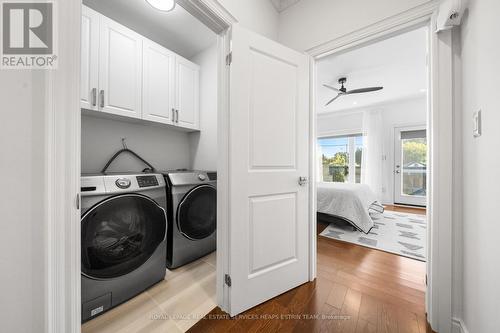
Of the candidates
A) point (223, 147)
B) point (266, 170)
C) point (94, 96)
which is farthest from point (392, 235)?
point (94, 96)

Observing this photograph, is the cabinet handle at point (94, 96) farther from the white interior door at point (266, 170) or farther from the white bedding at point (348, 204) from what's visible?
the white bedding at point (348, 204)

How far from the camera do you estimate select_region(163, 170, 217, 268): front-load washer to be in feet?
5.73

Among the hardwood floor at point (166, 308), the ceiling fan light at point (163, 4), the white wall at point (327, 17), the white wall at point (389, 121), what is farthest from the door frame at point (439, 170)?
the white wall at point (389, 121)

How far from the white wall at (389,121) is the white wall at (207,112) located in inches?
176

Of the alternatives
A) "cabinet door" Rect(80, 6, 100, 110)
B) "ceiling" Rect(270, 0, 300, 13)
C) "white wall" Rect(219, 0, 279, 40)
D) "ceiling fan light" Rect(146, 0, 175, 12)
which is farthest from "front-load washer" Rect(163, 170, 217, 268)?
"ceiling" Rect(270, 0, 300, 13)


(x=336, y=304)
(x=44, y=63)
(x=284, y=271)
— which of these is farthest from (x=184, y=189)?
(x=336, y=304)

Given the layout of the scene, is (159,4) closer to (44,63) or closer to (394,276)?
(44,63)

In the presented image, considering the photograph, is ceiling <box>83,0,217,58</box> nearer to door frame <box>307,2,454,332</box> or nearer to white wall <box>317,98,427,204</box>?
door frame <box>307,2,454,332</box>

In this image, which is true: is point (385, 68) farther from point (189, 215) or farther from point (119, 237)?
point (119, 237)

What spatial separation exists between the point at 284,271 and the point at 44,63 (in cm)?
175

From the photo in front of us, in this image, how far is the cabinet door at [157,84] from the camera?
191 centimetres

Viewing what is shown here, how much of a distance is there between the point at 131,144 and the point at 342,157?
5533 mm

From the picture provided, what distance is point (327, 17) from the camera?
152cm

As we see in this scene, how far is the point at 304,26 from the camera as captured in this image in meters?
1.64
